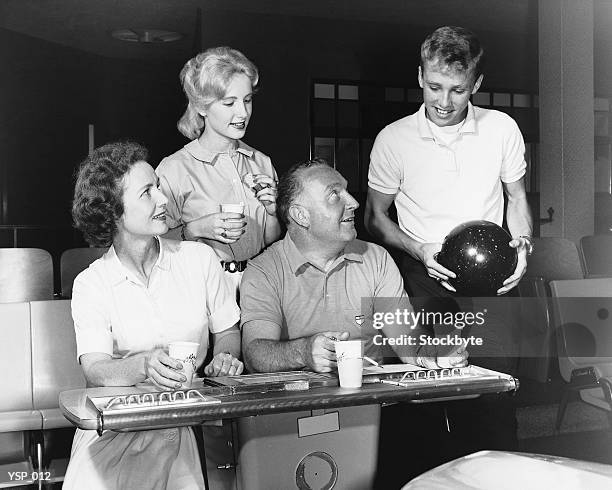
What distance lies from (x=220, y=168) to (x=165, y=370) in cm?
111

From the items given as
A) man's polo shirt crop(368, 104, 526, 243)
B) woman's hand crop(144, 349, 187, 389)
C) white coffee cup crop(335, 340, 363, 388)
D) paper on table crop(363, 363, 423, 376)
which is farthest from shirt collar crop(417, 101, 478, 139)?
woman's hand crop(144, 349, 187, 389)

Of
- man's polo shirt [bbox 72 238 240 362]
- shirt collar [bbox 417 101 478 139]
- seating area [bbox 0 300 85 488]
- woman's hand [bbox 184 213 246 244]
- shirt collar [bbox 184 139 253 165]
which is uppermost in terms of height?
shirt collar [bbox 417 101 478 139]

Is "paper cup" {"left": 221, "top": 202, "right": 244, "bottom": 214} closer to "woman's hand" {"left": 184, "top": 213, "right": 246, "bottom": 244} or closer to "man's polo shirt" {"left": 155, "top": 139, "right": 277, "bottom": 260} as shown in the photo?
"woman's hand" {"left": 184, "top": 213, "right": 246, "bottom": 244}

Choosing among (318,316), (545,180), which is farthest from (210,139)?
(545,180)

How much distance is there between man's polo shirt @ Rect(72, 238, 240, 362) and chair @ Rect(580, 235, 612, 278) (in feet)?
5.30

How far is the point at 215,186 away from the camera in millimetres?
3068

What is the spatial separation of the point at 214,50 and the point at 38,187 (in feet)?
2.65

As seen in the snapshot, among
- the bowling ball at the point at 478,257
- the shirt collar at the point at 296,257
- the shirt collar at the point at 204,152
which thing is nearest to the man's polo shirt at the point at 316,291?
the shirt collar at the point at 296,257

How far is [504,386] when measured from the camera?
228cm

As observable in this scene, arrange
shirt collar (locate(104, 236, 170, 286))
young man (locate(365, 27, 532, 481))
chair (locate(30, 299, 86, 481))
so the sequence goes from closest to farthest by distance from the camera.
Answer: shirt collar (locate(104, 236, 170, 286)) < chair (locate(30, 299, 86, 481)) < young man (locate(365, 27, 532, 481))

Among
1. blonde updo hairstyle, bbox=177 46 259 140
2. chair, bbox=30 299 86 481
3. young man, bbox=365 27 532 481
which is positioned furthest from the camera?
young man, bbox=365 27 532 481

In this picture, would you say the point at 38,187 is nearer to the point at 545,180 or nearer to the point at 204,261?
the point at 204,261

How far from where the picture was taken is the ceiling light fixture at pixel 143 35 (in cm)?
288

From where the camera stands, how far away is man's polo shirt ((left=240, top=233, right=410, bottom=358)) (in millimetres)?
2846
